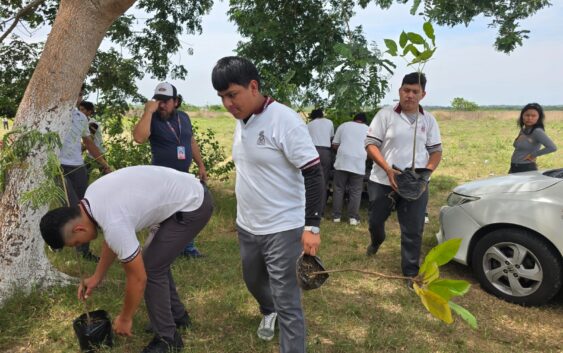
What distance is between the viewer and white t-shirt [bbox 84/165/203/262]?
7.38ft

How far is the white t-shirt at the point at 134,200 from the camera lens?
225 centimetres

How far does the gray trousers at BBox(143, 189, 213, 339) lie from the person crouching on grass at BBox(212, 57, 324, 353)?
370mm

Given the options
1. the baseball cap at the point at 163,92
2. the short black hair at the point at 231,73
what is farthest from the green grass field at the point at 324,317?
the short black hair at the point at 231,73

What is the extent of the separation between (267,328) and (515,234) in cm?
220

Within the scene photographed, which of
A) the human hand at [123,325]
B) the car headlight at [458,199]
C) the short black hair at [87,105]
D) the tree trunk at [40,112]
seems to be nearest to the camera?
the human hand at [123,325]

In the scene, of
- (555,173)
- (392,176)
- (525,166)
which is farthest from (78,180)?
(525,166)

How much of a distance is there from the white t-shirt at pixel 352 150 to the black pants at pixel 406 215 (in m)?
2.28

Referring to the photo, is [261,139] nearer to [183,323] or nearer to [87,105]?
[183,323]

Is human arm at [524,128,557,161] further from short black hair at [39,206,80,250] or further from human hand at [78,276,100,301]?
short black hair at [39,206,80,250]

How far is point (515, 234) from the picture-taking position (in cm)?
362

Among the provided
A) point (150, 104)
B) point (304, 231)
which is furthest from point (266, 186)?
point (150, 104)

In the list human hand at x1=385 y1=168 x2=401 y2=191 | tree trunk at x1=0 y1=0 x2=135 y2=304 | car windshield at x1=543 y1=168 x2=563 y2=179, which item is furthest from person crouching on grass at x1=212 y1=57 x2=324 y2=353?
car windshield at x1=543 y1=168 x2=563 y2=179

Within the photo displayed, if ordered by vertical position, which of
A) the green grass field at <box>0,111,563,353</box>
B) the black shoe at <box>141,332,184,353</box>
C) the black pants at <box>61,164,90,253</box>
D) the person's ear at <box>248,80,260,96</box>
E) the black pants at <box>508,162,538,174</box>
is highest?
the person's ear at <box>248,80,260,96</box>

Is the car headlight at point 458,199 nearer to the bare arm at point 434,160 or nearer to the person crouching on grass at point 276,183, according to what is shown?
the bare arm at point 434,160
